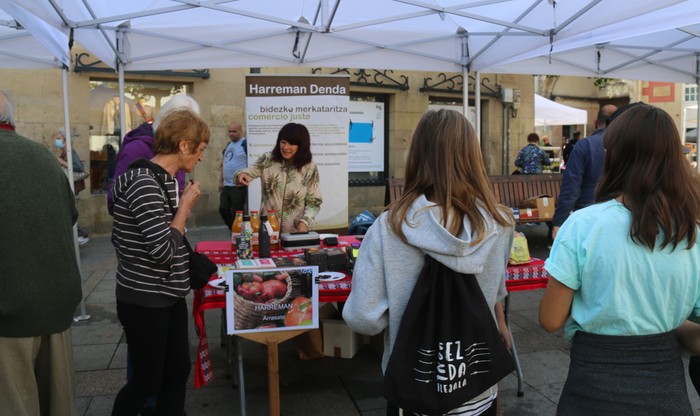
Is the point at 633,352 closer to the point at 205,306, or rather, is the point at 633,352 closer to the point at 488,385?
the point at 488,385

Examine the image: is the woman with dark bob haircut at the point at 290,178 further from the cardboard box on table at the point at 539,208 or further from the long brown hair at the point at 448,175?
the cardboard box on table at the point at 539,208

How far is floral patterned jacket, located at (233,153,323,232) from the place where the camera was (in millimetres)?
4281

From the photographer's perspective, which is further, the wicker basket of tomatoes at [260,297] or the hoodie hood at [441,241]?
the wicker basket of tomatoes at [260,297]

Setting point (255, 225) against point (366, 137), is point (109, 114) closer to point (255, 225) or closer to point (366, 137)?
point (366, 137)

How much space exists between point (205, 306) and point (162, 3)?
3241 millimetres

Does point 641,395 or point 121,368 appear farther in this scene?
point 121,368

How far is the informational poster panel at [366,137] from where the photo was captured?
1135 cm

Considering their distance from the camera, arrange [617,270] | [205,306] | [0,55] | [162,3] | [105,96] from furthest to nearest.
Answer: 1. [105,96]
2. [0,55]
3. [162,3]
4. [205,306]
5. [617,270]

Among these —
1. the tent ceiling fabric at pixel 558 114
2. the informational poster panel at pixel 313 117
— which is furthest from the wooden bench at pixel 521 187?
the tent ceiling fabric at pixel 558 114

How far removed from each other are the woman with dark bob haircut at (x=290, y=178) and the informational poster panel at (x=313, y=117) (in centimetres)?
163

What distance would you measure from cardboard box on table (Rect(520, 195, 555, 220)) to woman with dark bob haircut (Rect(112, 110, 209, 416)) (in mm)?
6753

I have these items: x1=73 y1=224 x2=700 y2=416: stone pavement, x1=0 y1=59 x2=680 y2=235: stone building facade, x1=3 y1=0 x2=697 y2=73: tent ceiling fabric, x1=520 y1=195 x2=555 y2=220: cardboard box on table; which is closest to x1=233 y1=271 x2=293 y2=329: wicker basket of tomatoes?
x1=73 y1=224 x2=700 y2=416: stone pavement

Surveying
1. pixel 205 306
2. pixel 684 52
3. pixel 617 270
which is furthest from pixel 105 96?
pixel 617 270

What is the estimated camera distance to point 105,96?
948 cm
